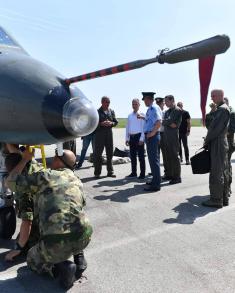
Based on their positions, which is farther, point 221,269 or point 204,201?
point 204,201

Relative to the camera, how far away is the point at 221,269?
137 inches

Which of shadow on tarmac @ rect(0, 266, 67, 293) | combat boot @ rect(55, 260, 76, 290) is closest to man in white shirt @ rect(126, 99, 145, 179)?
shadow on tarmac @ rect(0, 266, 67, 293)

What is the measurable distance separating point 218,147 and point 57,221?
10.8 ft

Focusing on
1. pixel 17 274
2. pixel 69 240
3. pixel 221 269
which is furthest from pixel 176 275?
pixel 17 274

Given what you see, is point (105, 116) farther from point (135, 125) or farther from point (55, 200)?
point (55, 200)

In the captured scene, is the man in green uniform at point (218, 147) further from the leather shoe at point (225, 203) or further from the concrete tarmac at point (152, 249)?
the concrete tarmac at point (152, 249)

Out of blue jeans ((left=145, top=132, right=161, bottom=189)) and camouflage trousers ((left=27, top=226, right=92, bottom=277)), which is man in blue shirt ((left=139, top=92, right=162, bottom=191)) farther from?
camouflage trousers ((left=27, top=226, right=92, bottom=277))

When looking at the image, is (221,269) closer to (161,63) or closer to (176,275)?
(176,275)

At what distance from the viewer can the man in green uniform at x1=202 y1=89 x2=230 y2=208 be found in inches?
215

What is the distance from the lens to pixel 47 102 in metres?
3.10

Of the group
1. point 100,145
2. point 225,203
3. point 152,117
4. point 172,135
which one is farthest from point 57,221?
point 100,145

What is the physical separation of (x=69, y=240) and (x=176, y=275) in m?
1.07

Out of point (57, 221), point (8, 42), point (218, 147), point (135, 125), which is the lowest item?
point (57, 221)

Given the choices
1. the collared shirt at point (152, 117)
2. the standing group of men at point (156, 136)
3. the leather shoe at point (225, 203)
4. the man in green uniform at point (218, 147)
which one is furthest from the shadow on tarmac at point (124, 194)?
the leather shoe at point (225, 203)
